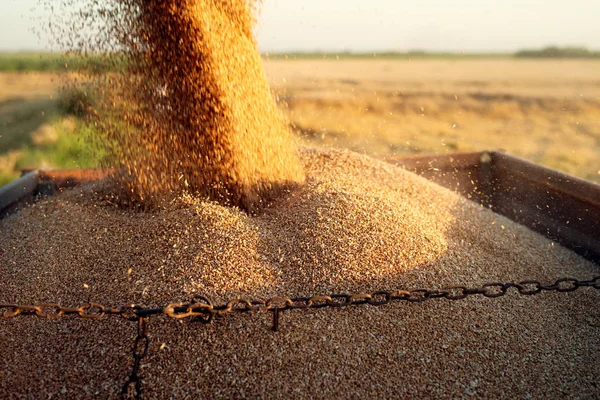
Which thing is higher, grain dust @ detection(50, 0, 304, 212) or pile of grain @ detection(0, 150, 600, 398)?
grain dust @ detection(50, 0, 304, 212)

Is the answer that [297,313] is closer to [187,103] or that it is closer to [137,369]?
[137,369]

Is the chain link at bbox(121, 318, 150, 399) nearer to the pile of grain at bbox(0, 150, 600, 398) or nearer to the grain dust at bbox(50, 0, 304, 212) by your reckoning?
the pile of grain at bbox(0, 150, 600, 398)

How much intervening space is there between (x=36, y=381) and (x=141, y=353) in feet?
1.07

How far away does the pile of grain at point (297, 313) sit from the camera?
154 cm

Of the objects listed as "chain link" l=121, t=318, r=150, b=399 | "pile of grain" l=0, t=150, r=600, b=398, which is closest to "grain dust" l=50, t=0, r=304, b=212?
"pile of grain" l=0, t=150, r=600, b=398

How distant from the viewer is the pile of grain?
1.54 meters

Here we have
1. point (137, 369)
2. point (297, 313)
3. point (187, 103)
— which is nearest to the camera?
point (137, 369)

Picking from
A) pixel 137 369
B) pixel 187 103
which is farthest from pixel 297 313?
pixel 187 103

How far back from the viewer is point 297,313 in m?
1.70

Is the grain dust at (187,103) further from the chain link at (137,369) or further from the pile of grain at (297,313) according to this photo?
the chain link at (137,369)

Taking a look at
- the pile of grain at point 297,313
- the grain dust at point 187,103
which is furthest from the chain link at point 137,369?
the grain dust at point 187,103

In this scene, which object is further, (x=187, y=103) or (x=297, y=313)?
(x=187, y=103)

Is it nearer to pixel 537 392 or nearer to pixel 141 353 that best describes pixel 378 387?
pixel 537 392

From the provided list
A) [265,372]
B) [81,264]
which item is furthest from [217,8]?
[265,372]
